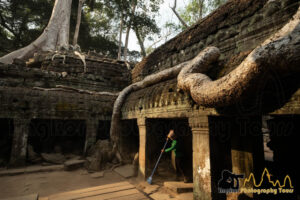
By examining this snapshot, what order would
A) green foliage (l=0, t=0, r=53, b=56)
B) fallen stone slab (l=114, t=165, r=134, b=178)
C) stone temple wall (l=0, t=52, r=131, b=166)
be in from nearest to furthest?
fallen stone slab (l=114, t=165, r=134, b=178), stone temple wall (l=0, t=52, r=131, b=166), green foliage (l=0, t=0, r=53, b=56)

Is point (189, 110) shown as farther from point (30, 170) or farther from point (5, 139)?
point (5, 139)

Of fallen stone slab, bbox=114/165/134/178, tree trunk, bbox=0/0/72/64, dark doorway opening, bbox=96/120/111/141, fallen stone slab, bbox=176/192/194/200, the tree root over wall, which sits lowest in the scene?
fallen stone slab, bbox=114/165/134/178

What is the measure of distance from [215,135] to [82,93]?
20.8ft

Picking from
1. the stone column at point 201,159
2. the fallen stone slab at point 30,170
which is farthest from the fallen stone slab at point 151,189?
the fallen stone slab at point 30,170

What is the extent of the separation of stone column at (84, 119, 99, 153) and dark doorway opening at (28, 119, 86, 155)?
0.68 meters

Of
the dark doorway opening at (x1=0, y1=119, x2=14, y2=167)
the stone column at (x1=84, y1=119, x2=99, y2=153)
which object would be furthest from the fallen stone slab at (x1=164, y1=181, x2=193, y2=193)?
the dark doorway opening at (x1=0, y1=119, x2=14, y2=167)

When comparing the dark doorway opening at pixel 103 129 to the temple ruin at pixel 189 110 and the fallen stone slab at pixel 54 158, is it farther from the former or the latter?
the fallen stone slab at pixel 54 158

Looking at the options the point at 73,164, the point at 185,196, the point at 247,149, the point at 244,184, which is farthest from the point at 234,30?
the point at 73,164

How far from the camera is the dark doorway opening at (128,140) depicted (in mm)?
6898

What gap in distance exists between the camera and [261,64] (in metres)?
1.67

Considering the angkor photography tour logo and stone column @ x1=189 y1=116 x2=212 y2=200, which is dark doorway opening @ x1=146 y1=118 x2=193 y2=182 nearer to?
stone column @ x1=189 y1=116 x2=212 y2=200

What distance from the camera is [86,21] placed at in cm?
2266

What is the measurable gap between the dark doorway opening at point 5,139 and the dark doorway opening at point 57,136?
701 mm

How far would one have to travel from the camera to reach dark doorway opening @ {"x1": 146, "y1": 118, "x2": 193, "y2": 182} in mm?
4848
